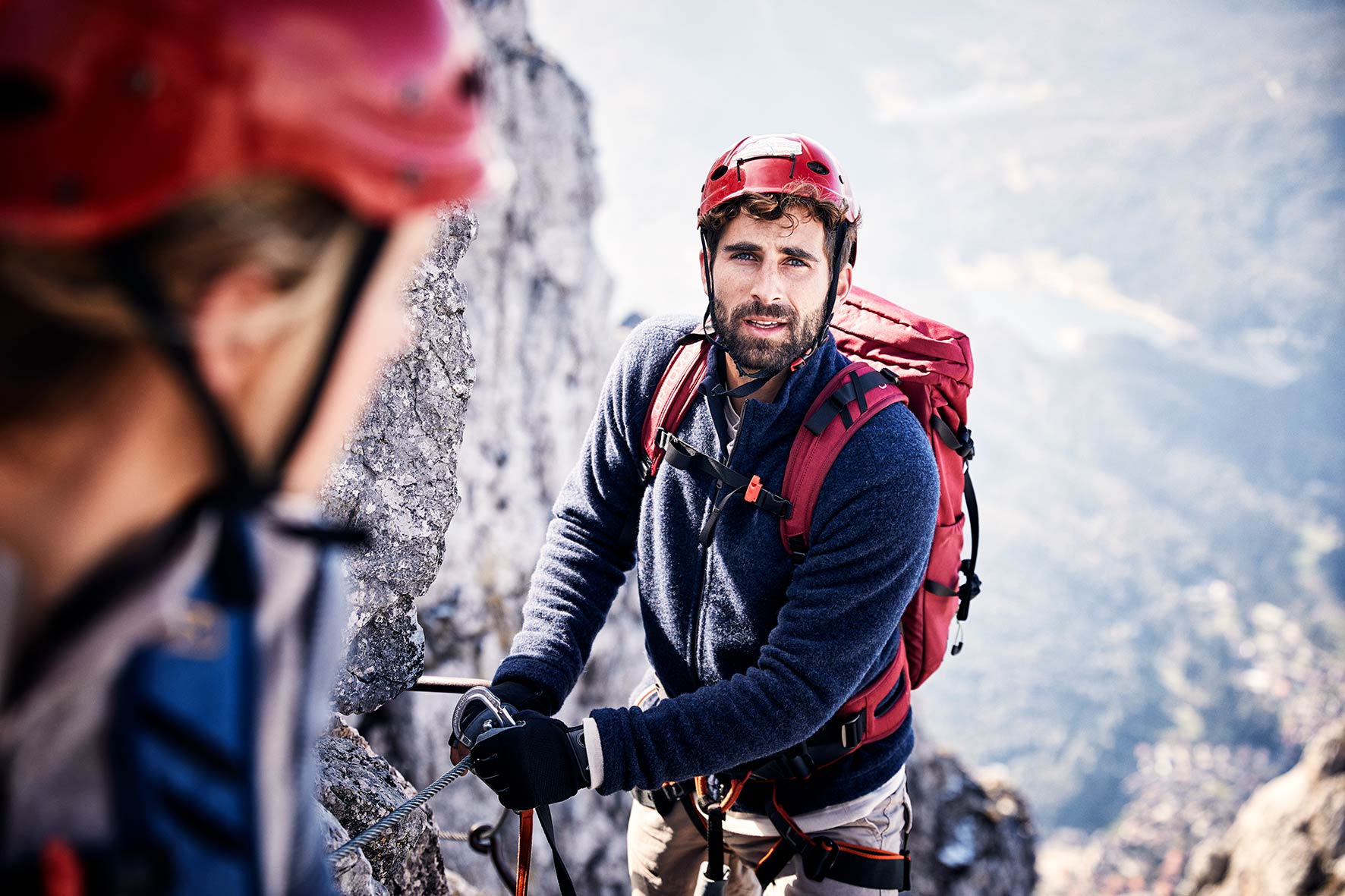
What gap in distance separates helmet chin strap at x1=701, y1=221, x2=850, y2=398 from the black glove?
176 centimetres

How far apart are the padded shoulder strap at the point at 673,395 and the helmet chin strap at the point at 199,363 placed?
106 inches

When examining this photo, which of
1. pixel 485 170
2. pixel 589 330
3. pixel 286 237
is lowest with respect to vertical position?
pixel 286 237

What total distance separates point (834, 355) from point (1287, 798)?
86.7 feet

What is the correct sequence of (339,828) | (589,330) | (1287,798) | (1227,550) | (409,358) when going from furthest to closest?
(1227,550)
(1287,798)
(589,330)
(409,358)
(339,828)


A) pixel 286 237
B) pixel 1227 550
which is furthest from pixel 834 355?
pixel 1227 550

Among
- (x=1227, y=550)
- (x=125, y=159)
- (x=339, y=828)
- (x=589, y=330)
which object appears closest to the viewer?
(x=125, y=159)

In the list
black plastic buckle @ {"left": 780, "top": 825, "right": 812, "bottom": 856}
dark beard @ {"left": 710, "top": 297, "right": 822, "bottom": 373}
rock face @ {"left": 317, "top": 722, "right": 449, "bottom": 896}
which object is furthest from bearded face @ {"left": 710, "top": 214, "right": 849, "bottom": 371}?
rock face @ {"left": 317, "top": 722, "right": 449, "bottom": 896}

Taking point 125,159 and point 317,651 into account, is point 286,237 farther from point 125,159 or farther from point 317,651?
point 317,651

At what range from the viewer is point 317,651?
146 centimetres

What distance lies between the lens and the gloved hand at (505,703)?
335cm

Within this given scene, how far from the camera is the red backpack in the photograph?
3510 millimetres

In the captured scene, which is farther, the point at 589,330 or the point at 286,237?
the point at 589,330

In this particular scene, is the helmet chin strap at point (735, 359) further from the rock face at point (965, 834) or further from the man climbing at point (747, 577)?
the rock face at point (965, 834)

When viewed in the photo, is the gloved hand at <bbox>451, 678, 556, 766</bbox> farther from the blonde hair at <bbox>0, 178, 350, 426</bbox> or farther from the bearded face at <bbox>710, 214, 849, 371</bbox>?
the blonde hair at <bbox>0, 178, 350, 426</bbox>
